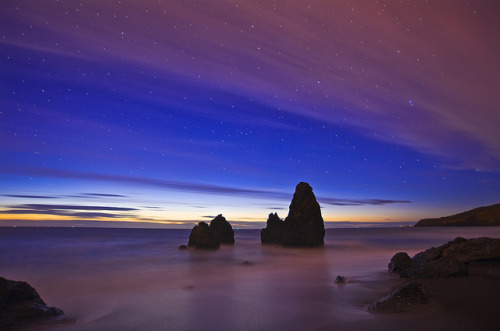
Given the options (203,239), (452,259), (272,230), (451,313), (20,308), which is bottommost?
(203,239)

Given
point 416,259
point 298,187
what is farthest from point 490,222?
point 416,259

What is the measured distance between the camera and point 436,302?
7.22 m

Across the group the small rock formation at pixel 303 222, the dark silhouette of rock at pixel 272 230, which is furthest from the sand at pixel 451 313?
the dark silhouette of rock at pixel 272 230

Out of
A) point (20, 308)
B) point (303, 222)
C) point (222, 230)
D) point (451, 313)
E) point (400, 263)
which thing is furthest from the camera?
point (222, 230)

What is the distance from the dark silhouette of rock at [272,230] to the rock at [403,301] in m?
44.3

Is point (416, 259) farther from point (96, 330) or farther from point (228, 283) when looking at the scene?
point (96, 330)

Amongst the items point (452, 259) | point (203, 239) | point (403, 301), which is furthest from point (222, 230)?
point (403, 301)

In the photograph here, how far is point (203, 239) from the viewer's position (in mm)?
41094

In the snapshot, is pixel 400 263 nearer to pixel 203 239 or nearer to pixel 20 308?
pixel 20 308

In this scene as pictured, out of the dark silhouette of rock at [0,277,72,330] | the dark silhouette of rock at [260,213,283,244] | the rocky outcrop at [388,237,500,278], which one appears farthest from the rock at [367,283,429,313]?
the dark silhouette of rock at [260,213,283,244]

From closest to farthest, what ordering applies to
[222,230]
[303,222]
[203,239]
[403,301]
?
1. [403,301]
2. [203,239]
3. [303,222]
4. [222,230]

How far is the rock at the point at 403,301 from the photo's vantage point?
709 centimetres

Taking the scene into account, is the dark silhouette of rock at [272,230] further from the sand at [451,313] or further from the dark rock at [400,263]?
the sand at [451,313]

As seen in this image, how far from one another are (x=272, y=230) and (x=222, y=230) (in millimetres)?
8978
